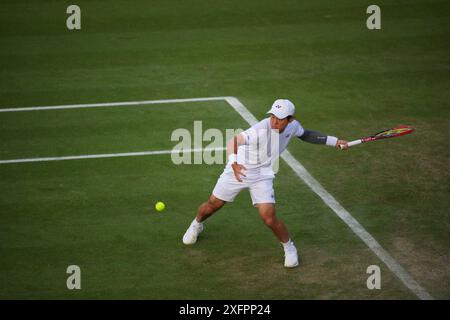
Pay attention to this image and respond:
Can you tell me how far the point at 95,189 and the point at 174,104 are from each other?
3.74 metres

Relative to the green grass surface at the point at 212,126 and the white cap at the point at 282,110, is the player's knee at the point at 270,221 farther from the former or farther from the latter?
the white cap at the point at 282,110

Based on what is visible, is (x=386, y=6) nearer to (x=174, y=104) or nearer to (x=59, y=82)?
(x=174, y=104)

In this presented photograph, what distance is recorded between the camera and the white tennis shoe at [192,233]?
11.6 m

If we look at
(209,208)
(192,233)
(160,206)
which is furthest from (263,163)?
(160,206)

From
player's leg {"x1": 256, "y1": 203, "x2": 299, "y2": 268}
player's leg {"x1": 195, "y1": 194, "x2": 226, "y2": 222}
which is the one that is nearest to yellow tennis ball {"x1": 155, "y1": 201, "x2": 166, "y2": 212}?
player's leg {"x1": 195, "y1": 194, "x2": 226, "y2": 222}

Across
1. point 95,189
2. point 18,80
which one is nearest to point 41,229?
point 95,189

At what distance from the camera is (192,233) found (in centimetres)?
1157

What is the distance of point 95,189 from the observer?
13109 millimetres

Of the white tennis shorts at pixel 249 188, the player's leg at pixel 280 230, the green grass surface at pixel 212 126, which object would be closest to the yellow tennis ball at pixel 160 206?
the green grass surface at pixel 212 126

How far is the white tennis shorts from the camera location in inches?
426

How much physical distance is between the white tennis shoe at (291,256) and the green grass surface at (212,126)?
16cm

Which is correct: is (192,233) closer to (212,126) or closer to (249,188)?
(249,188)
